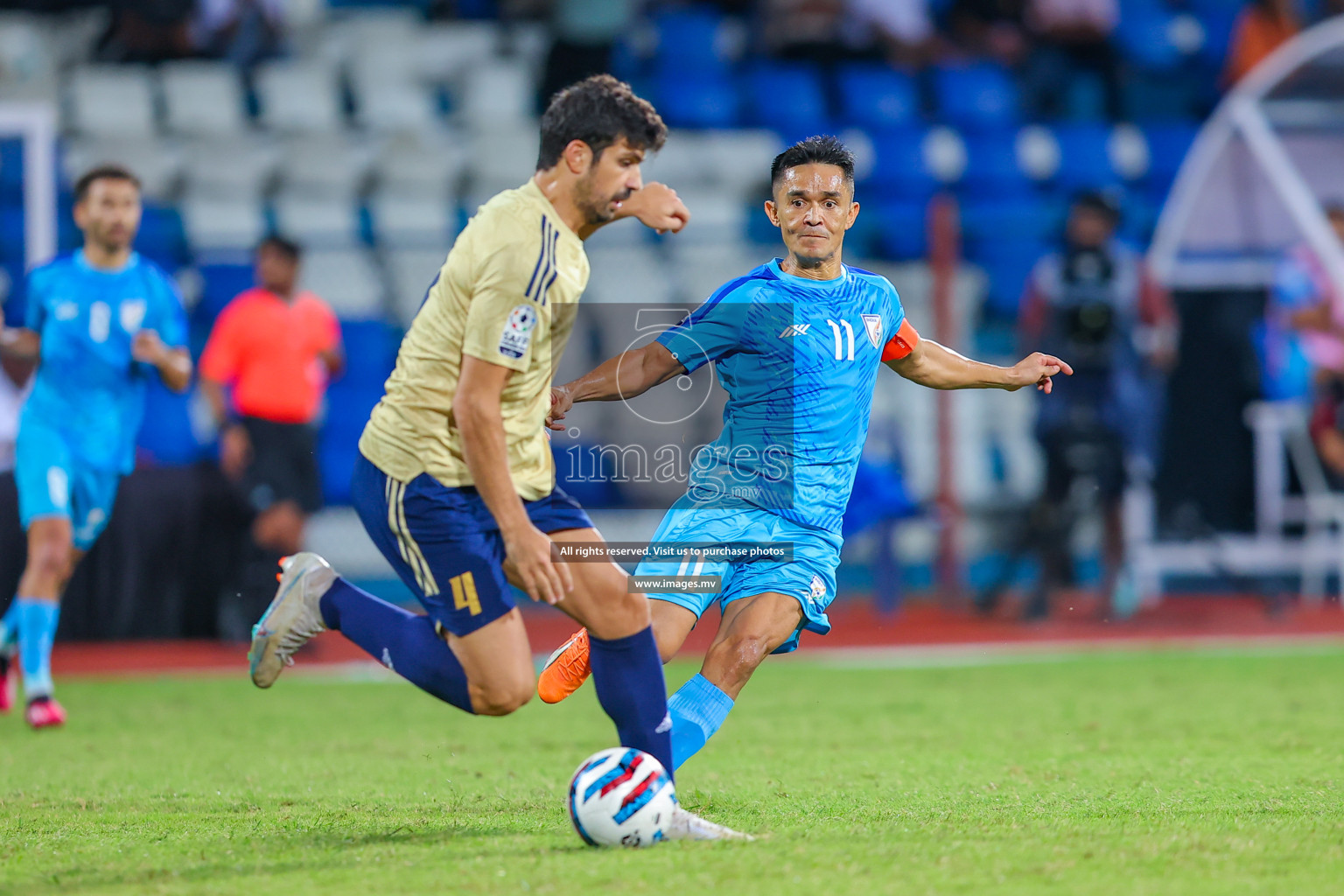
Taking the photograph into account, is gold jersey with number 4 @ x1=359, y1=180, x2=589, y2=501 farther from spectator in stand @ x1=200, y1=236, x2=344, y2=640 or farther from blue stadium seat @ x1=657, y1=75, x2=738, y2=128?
blue stadium seat @ x1=657, y1=75, x2=738, y2=128

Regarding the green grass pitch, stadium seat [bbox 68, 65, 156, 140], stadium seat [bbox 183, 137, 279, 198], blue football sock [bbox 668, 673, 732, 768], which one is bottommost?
the green grass pitch

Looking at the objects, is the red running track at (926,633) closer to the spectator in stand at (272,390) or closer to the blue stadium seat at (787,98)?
the spectator in stand at (272,390)

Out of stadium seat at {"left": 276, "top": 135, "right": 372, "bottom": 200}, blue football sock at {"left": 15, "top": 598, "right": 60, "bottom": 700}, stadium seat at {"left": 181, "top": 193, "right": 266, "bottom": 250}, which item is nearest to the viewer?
blue football sock at {"left": 15, "top": 598, "right": 60, "bottom": 700}

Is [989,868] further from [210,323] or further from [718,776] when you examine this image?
[210,323]

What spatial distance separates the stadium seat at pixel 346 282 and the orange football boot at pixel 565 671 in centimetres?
737

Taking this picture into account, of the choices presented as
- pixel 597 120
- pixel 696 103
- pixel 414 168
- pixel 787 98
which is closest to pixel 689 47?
pixel 696 103

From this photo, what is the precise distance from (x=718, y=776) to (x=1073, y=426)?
569cm

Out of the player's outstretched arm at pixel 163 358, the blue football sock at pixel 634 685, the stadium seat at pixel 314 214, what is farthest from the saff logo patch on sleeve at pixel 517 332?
the stadium seat at pixel 314 214

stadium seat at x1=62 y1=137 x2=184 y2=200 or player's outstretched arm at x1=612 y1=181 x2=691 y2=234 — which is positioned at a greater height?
stadium seat at x1=62 y1=137 x2=184 y2=200

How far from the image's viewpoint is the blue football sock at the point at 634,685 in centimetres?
396

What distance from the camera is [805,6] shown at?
14625 mm

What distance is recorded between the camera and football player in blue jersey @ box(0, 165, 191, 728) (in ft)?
22.2

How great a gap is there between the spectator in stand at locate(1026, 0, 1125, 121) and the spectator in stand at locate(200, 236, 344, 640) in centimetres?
828

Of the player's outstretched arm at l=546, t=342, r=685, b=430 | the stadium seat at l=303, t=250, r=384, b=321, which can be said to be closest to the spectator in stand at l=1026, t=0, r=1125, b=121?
the stadium seat at l=303, t=250, r=384, b=321
